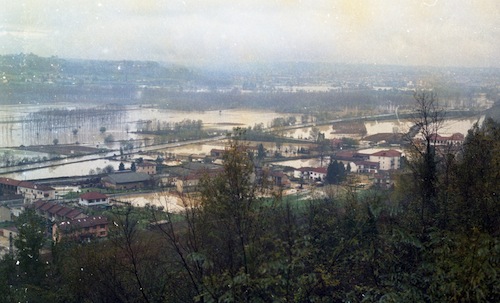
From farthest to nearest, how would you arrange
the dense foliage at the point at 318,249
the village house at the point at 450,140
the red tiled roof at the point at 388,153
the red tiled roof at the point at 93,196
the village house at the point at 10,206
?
1. the red tiled roof at the point at 388,153
2. the red tiled roof at the point at 93,196
3. the village house at the point at 10,206
4. the village house at the point at 450,140
5. the dense foliage at the point at 318,249

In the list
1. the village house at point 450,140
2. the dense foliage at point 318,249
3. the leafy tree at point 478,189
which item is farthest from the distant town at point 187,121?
the leafy tree at point 478,189

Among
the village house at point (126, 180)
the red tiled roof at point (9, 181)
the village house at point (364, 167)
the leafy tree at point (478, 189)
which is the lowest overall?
the red tiled roof at point (9, 181)

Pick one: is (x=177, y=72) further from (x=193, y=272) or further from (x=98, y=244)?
(x=193, y=272)

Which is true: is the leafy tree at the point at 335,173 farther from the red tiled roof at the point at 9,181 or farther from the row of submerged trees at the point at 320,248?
the red tiled roof at the point at 9,181

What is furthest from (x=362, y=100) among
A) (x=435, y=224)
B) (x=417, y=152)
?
(x=435, y=224)

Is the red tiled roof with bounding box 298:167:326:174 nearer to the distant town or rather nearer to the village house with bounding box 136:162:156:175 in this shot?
the distant town

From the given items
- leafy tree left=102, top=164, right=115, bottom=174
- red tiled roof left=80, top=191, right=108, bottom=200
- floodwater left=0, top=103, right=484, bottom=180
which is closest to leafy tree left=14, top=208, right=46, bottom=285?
red tiled roof left=80, top=191, right=108, bottom=200

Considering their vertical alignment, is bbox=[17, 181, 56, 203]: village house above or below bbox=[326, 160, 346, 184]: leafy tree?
below
